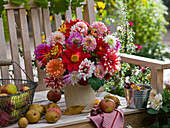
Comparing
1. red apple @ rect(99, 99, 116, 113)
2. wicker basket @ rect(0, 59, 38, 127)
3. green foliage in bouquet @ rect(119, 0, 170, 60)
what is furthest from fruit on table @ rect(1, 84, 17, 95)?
green foliage in bouquet @ rect(119, 0, 170, 60)

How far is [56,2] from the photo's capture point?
2.26m

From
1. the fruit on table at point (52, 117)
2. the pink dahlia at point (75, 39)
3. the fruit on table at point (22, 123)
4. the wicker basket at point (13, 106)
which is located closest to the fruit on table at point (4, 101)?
the wicker basket at point (13, 106)

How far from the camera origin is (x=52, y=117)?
1.69 metres

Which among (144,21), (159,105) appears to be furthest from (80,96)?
(144,21)

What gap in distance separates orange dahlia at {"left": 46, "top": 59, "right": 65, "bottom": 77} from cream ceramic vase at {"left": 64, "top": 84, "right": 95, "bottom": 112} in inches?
6.6

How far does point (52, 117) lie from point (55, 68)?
0.29 metres

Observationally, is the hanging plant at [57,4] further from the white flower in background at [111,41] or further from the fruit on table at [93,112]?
the fruit on table at [93,112]

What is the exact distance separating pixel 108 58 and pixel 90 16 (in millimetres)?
794

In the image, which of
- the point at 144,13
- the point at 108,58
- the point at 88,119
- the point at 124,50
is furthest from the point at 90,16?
the point at 144,13

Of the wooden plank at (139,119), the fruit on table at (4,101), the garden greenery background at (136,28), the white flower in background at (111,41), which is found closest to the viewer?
the fruit on table at (4,101)

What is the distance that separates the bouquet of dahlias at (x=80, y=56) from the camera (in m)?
1.67

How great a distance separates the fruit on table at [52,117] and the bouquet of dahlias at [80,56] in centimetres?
17

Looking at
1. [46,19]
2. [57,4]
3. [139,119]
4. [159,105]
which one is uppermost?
[57,4]

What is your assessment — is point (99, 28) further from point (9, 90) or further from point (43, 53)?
point (9, 90)
